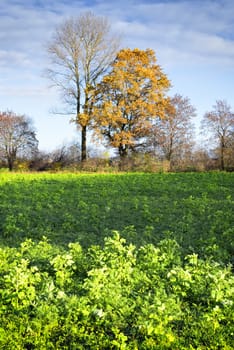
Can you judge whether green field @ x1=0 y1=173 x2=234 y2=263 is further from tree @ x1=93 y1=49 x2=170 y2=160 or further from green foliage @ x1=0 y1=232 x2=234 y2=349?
tree @ x1=93 y1=49 x2=170 y2=160

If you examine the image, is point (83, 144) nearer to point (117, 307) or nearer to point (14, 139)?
point (14, 139)

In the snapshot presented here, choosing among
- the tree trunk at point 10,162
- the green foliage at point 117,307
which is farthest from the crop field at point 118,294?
the tree trunk at point 10,162

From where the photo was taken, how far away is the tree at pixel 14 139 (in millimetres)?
34156

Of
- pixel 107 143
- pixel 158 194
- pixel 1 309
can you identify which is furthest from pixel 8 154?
pixel 1 309

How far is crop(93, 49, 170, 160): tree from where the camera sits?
97.1 feet

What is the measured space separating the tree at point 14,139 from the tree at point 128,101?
8443 millimetres

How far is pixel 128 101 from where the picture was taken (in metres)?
30.4

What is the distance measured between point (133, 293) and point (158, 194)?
33.0ft

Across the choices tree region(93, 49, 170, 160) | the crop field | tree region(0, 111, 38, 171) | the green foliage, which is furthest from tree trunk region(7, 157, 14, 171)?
the green foliage

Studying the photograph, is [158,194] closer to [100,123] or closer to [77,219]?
[77,219]

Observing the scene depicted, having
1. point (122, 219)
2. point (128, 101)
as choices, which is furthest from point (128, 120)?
point (122, 219)

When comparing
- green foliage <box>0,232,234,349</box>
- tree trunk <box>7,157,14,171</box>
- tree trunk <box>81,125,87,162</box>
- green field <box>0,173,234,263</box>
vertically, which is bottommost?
Answer: green foliage <box>0,232,234,349</box>

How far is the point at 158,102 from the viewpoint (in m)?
30.9

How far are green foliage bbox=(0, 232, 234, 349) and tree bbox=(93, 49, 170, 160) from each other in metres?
24.4
